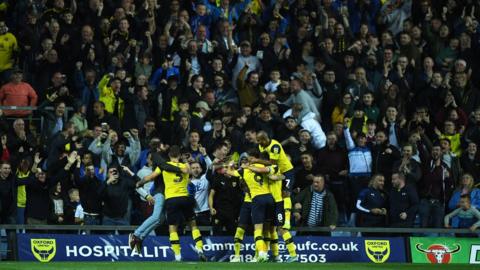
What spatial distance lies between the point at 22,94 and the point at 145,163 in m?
3.14

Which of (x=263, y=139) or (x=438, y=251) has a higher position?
(x=263, y=139)

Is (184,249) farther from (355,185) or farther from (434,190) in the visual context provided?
(434,190)

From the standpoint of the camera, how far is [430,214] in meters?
24.8

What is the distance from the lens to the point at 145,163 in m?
24.2

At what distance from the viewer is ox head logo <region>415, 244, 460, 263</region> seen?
2461 centimetres

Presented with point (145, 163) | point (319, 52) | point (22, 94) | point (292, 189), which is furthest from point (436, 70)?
point (22, 94)

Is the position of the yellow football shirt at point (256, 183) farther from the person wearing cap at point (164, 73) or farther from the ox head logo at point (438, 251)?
the person wearing cap at point (164, 73)

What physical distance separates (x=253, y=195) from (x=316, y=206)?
2.34 metres

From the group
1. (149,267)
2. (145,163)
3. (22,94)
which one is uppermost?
(22,94)

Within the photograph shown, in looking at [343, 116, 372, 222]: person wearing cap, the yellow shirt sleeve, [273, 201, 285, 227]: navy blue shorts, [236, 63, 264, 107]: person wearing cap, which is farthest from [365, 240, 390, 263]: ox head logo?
[236, 63, 264, 107]: person wearing cap

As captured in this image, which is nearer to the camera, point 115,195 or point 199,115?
point 115,195

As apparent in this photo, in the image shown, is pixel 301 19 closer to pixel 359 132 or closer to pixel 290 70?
pixel 290 70

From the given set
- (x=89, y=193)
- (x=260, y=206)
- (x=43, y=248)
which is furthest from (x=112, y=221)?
(x=260, y=206)

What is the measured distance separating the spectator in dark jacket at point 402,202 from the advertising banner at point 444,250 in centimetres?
44
